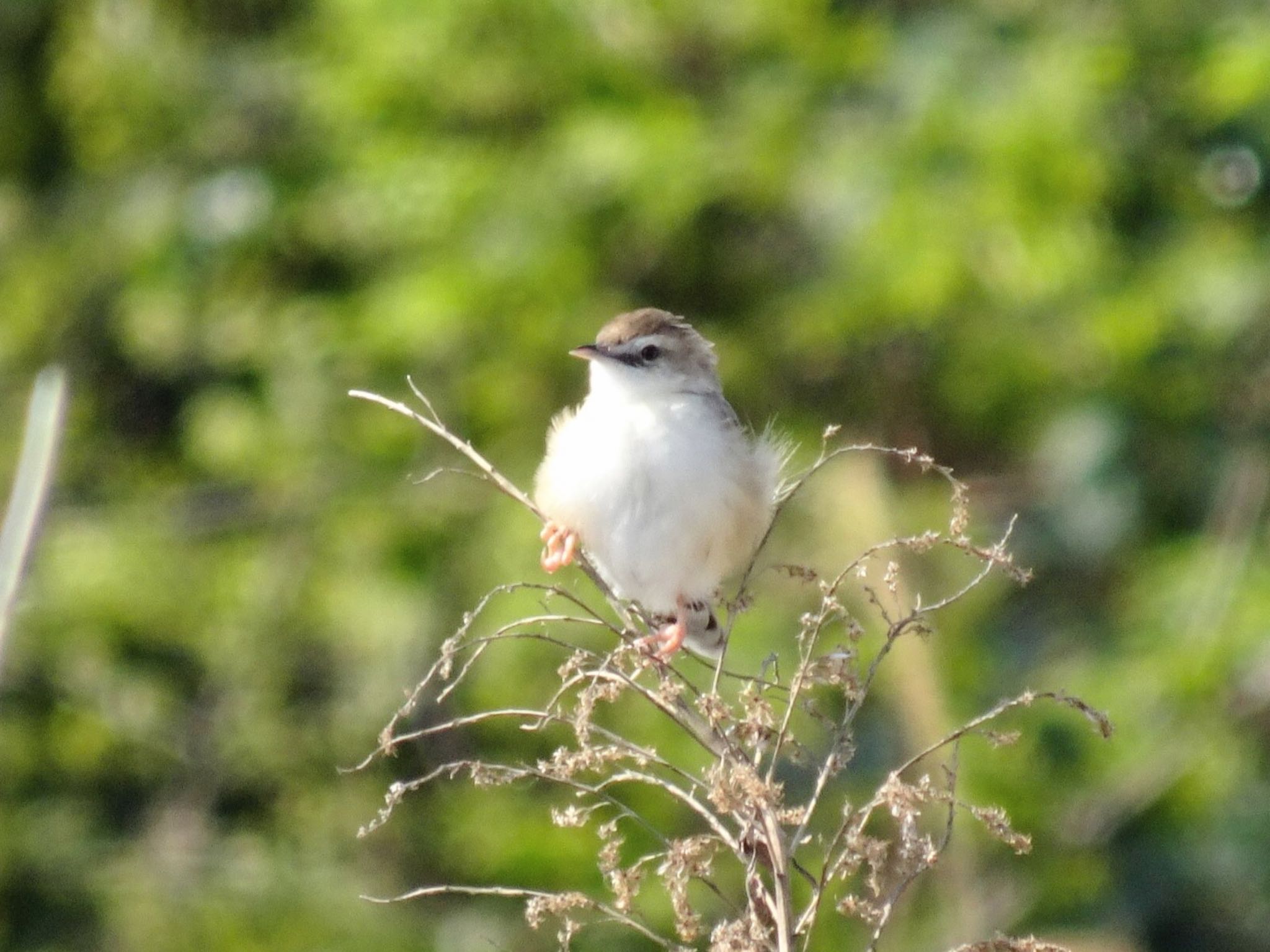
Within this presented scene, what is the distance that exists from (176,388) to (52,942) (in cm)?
343

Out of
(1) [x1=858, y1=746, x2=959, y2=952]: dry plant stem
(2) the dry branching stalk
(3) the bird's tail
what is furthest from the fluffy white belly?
(1) [x1=858, y1=746, x2=959, y2=952]: dry plant stem

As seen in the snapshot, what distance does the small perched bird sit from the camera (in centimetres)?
425

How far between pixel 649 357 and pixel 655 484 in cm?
40

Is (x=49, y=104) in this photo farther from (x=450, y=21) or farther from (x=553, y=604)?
(x=553, y=604)

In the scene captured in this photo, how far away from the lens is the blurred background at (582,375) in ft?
26.0

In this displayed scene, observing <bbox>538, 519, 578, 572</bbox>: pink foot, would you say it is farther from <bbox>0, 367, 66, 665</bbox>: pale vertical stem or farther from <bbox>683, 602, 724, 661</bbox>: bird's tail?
<bbox>0, 367, 66, 665</bbox>: pale vertical stem

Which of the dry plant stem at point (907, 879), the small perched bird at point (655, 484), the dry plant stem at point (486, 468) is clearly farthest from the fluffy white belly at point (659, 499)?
the dry plant stem at point (907, 879)

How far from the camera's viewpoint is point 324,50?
9672mm

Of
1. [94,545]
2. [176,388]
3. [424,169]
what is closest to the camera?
[424,169]

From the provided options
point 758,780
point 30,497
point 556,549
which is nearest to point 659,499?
point 556,549

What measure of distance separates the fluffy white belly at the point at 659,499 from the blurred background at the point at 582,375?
7.98 feet

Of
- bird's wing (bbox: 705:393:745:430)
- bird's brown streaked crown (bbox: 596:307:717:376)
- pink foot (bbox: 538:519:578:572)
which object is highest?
bird's brown streaked crown (bbox: 596:307:717:376)

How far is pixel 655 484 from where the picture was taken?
4250mm

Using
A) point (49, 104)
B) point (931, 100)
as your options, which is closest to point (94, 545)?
point (49, 104)
